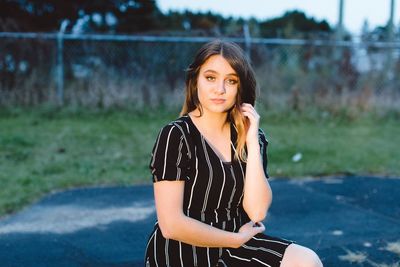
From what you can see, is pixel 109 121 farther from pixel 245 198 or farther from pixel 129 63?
pixel 245 198

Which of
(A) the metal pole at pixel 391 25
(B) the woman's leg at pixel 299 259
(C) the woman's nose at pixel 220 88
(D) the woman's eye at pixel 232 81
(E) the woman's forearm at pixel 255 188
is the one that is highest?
(A) the metal pole at pixel 391 25

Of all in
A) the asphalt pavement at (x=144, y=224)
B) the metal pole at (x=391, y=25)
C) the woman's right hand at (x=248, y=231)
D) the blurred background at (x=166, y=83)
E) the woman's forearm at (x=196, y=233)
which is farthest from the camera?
the metal pole at (x=391, y=25)

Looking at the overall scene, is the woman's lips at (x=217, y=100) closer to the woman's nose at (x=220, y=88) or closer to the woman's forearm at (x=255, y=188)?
the woman's nose at (x=220, y=88)

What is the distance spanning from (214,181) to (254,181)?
7.7 inches

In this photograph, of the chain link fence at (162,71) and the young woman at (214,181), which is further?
the chain link fence at (162,71)

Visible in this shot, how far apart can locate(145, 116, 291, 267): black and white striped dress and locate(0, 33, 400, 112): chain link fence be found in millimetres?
8035

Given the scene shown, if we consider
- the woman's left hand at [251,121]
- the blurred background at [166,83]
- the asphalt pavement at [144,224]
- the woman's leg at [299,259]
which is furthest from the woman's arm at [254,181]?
the blurred background at [166,83]

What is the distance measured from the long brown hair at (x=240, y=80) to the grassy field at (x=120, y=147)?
112 inches

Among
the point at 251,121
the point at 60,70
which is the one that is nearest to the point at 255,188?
the point at 251,121

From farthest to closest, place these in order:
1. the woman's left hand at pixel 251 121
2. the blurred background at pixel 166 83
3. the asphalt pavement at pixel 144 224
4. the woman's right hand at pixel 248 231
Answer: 1. the blurred background at pixel 166 83
2. the asphalt pavement at pixel 144 224
3. the woman's left hand at pixel 251 121
4. the woman's right hand at pixel 248 231

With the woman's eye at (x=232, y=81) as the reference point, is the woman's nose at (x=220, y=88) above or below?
below

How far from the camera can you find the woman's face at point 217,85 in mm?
2414

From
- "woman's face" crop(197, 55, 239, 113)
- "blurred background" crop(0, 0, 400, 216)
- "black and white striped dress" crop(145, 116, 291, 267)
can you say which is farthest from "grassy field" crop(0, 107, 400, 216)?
"woman's face" crop(197, 55, 239, 113)

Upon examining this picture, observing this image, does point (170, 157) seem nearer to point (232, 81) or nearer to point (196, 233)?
point (196, 233)
